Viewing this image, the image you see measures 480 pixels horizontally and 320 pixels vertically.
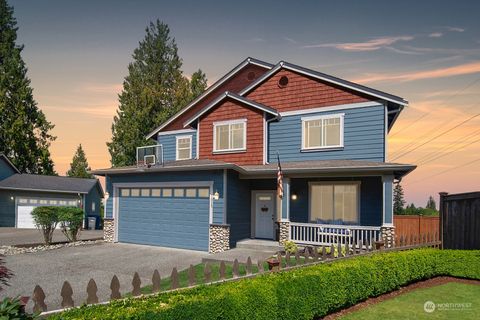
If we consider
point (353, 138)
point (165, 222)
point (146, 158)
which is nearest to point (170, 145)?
point (146, 158)

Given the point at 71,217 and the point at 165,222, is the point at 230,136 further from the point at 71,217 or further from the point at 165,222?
the point at 71,217

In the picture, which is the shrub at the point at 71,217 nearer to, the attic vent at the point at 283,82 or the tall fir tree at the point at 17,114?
the attic vent at the point at 283,82

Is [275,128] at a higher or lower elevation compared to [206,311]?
higher

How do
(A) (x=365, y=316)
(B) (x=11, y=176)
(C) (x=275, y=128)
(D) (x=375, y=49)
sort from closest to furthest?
1. (A) (x=365, y=316)
2. (D) (x=375, y=49)
3. (C) (x=275, y=128)
4. (B) (x=11, y=176)

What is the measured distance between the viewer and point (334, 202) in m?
17.6

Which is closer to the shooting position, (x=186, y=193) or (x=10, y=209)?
(x=186, y=193)

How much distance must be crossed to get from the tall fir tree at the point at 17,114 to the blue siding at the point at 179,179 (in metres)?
27.4

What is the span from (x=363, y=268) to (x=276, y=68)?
13.4 m

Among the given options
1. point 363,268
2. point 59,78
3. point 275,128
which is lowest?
point 363,268

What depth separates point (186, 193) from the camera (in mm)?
18125

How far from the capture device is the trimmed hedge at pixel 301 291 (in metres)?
5.22

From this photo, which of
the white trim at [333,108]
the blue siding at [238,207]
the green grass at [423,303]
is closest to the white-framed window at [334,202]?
the blue siding at [238,207]

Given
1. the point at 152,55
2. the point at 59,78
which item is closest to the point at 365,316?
the point at 59,78

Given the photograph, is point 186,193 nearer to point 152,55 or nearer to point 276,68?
point 276,68
